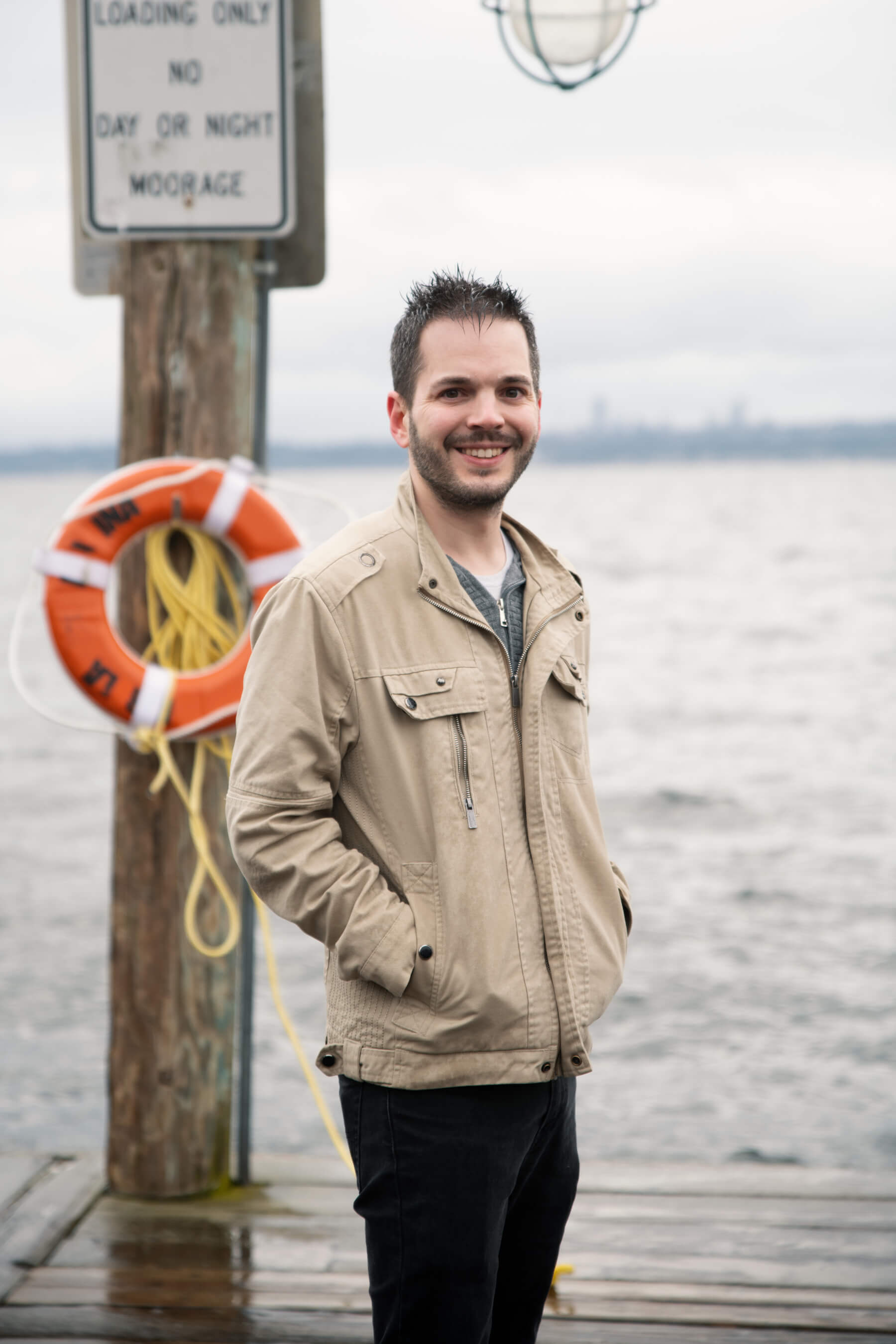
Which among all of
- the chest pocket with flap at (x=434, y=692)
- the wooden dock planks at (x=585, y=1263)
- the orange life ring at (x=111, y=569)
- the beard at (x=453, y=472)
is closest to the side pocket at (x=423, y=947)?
the chest pocket with flap at (x=434, y=692)

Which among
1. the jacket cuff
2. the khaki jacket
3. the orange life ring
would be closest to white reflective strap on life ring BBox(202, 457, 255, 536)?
the orange life ring

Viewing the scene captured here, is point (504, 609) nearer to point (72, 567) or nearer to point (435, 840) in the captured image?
point (435, 840)

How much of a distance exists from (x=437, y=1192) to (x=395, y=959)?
0.26 metres

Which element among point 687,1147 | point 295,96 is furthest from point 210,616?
point 687,1147

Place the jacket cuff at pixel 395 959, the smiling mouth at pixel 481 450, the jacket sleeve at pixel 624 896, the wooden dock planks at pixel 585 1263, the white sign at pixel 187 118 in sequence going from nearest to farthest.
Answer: the jacket cuff at pixel 395 959, the smiling mouth at pixel 481 450, the jacket sleeve at pixel 624 896, the wooden dock planks at pixel 585 1263, the white sign at pixel 187 118

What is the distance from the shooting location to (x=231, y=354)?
2426mm

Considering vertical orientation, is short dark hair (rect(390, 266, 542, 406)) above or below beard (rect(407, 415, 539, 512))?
above

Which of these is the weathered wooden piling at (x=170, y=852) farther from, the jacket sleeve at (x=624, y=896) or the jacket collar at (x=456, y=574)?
the jacket sleeve at (x=624, y=896)

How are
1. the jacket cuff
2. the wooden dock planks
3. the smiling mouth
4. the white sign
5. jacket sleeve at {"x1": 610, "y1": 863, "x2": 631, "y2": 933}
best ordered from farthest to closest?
the white sign → the wooden dock planks → jacket sleeve at {"x1": 610, "y1": 863, "x2": 631, "y2": 933} → the smiling mouth → the jacket cuff

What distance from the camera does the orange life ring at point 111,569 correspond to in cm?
236

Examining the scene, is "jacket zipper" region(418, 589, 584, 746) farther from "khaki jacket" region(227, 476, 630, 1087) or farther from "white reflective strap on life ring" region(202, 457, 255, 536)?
"white reflective strap on life ring" region(202, 457, 255, 536)

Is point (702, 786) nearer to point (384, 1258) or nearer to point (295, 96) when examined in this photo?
point (295, 96)

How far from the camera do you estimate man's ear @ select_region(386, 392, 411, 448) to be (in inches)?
60.6

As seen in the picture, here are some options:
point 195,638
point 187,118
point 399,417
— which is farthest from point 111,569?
point 399,417
